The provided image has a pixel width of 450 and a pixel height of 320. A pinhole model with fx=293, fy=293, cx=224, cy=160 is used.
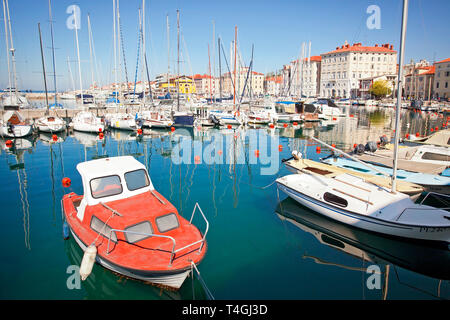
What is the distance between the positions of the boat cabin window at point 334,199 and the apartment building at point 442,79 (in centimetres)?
10743

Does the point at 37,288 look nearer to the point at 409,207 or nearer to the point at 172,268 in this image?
the point at 172,268

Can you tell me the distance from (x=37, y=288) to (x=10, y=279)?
1.07 metres

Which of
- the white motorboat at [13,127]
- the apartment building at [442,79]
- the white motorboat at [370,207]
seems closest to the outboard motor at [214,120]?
the white motorboat at [13,127]

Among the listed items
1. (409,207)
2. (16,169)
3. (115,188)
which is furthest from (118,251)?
(16,169)

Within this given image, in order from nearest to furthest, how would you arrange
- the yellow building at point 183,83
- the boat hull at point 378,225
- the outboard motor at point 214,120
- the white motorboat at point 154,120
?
the boat hull at point 378,225 → the white motorboat at point 154,120 → the outboard motor at point 214,120 → the yellow building at point 183,83

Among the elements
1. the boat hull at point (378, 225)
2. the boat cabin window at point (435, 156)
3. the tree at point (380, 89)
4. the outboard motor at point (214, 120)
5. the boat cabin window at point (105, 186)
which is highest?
the tree at point (380, 89)

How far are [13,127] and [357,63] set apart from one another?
12196 centimetres

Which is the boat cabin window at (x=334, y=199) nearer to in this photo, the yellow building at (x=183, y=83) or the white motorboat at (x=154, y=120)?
the white motorboat at (x=154, y=120)

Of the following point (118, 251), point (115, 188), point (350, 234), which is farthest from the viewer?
point (350, 234)

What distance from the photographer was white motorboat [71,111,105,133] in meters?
35.6

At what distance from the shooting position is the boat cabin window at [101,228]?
25.9 feet

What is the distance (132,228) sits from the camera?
7.83 meters

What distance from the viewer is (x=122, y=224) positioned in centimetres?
784

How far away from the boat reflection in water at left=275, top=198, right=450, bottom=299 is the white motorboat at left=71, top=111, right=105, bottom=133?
98.5 ft
